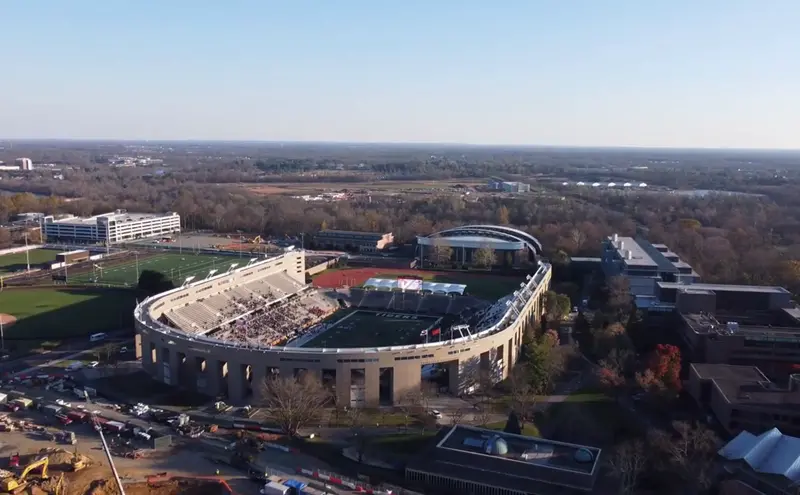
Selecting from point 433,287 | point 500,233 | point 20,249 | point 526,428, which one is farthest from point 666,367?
point 20,249

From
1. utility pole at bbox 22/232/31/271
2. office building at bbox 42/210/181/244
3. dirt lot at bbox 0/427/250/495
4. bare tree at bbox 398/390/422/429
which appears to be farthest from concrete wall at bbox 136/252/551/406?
office building at bbox 42/210/181/244

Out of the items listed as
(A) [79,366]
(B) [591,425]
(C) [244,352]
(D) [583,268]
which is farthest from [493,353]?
(D) [583,268]

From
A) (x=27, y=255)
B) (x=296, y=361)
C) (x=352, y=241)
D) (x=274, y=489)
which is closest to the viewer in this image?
(x=274, y=489)

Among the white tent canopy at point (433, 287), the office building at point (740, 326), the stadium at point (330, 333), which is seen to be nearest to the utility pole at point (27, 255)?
the stadium at point (330, 333)

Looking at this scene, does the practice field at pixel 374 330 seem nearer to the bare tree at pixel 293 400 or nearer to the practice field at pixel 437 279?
the practice field at pixel 437 279

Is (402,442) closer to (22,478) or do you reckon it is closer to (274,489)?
(274,489)

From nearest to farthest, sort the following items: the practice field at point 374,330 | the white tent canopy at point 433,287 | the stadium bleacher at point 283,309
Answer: the stadium bleacher at point 283,309, the practice field at point 374,330, the white tent canopy at point 433,287

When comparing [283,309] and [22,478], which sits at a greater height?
[283,309]
